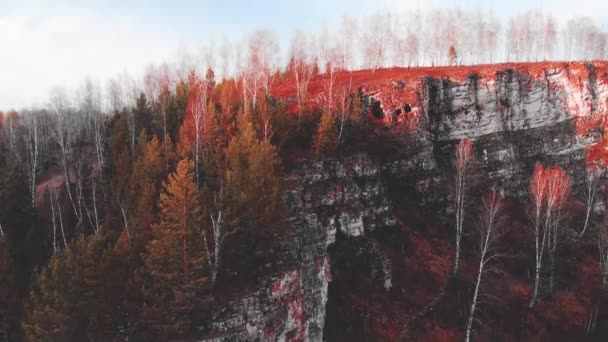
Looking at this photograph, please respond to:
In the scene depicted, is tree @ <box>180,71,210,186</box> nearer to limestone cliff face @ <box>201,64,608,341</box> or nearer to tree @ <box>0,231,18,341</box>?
limestone cliff face @ <box>201,64,608,341</box>

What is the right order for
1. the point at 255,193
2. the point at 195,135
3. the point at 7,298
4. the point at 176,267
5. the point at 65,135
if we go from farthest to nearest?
the point at 65,135, the point at 195,135, the point at 255,193, the point at 7,298, the point at 176,267

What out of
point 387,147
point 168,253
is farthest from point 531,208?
point 168,253

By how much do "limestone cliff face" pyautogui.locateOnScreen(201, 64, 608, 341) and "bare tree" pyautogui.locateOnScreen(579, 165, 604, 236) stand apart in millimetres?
874

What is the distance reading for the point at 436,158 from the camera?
4469 cm

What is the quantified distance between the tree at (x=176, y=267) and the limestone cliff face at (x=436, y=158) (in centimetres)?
628

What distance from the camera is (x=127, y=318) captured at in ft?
68.0

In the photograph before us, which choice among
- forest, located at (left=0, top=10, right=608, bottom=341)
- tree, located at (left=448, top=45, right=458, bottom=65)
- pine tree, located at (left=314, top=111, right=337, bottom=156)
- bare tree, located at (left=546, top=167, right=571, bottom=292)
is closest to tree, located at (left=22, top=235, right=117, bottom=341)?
forest, located at (left=0, top=10, right=608, bottom=341)

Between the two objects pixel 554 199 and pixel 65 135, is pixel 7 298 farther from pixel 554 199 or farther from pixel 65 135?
pixel 554 199

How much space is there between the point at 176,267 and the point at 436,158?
32500mm

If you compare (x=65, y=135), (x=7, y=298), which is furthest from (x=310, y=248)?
(x=65, y=135)

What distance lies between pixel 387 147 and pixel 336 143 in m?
8.78

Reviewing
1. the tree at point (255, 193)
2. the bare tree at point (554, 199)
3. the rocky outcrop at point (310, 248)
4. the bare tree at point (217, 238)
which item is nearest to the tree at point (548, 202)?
the bare tree at point (554, 199)

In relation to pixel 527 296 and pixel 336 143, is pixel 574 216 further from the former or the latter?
pixel 336 143

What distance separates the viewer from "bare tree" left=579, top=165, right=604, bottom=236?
138ft
